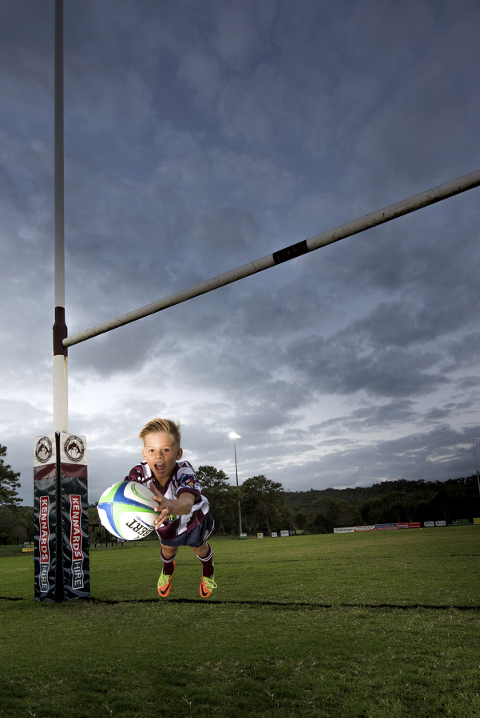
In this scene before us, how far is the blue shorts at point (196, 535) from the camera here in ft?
10.4

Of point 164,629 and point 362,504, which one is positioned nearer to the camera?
point 164,629

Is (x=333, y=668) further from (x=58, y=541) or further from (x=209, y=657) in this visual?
(x=58, y=541)

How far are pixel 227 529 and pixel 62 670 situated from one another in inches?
187

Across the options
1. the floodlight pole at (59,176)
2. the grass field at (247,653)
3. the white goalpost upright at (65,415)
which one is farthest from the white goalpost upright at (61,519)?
the floodlight pole at (59,176)

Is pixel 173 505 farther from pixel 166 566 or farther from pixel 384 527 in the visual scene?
pixel 384 527

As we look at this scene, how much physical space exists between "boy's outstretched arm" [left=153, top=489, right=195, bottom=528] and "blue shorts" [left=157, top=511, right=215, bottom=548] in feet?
1.17

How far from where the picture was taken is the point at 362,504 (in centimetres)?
4222

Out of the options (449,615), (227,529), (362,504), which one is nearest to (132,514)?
(227,529)

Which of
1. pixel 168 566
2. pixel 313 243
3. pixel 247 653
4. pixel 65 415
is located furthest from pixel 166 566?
pixel 247 653

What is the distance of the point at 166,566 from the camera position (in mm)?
3381

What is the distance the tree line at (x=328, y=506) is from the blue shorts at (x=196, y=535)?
175cm

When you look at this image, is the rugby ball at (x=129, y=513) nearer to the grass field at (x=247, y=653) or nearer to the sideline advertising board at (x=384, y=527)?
the grass field at (x=247, y=653)

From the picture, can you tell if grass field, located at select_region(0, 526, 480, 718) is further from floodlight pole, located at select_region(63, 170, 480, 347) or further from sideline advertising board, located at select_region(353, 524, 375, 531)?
sideline advertising board, located at select_region(353, 524, 375, 531)

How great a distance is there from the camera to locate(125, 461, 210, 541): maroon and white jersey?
2.96 meters
